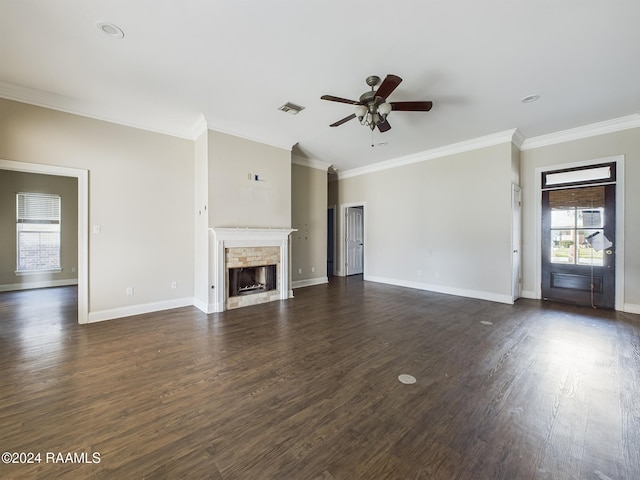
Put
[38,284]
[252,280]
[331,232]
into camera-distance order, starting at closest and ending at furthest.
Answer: [252,280]
[38,284]
[331,232]

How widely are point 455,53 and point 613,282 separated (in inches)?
185

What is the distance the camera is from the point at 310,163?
A: 6.73 meters

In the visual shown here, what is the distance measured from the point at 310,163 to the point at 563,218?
530 centimetres

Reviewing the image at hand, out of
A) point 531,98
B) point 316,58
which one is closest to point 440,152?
point 531,98

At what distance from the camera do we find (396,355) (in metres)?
2.84

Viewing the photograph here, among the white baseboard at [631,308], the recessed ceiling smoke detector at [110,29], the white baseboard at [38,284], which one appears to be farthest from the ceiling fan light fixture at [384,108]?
the white baseboard at [38,284]

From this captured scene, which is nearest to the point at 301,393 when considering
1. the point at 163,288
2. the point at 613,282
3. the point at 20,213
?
the point at 163,288

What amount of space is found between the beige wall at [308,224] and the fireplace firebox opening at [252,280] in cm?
132

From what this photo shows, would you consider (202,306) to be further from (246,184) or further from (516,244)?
(516,244)

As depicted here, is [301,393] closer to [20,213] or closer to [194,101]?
[194,101]


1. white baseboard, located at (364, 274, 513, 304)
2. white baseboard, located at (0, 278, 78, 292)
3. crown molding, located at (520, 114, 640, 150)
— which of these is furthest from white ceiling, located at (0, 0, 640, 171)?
white baseboard, located at (0, 278, 78, 292)

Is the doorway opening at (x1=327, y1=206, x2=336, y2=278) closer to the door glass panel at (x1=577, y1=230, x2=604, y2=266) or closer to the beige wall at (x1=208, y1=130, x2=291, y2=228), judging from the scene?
the beige wall at (x1=208, y1=130, x2=291, y2=228)

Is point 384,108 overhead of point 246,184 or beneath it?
overhead

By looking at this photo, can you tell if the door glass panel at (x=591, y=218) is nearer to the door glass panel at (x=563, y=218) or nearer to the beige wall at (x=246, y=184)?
the door glass panel at (x=563, y=218)
